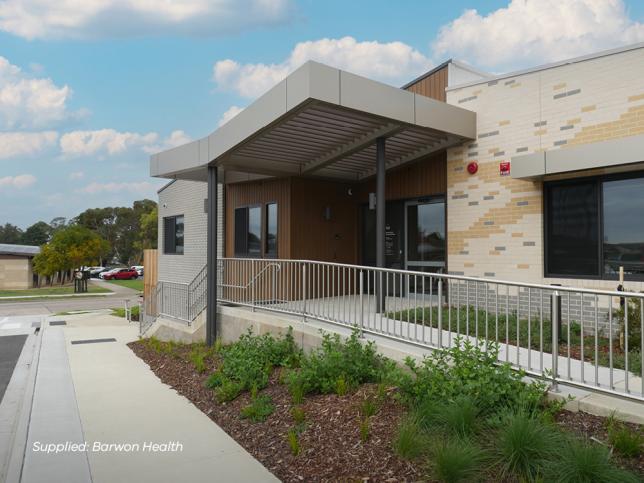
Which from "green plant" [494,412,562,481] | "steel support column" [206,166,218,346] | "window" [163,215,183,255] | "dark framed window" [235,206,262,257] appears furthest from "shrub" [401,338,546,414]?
"window" [163,215,183,255]

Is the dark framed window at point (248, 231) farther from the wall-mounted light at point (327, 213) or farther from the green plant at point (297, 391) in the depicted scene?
the green plant at point (297, 391)

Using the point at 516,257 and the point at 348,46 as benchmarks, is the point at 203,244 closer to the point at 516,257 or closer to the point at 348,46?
the point at 516,257

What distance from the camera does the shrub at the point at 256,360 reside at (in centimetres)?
638

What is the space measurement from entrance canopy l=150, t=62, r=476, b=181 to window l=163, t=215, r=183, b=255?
19.9 feet

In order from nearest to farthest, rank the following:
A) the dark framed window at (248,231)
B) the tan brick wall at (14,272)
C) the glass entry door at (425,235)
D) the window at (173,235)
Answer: the glass entry door at (425,235)
the dark framed window at (248,231)
the window at (173,235)
the tan brick wall at (14,272)

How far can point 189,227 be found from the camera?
53.0 feet

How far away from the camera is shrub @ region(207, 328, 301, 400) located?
251 inches

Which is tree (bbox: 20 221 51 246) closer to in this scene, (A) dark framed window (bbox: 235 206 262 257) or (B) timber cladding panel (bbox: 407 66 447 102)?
(A) dark framed window (bbox: 235 206 262 257)

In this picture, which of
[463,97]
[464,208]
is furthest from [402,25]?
[464,208]

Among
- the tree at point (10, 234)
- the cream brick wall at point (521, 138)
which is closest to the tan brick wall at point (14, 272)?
the cream brick wall at point (521, 138)

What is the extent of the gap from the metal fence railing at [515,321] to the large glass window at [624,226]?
0.63 metres

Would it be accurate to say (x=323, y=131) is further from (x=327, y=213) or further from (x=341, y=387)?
(x=341, y=387)

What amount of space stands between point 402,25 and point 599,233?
21.7 ft

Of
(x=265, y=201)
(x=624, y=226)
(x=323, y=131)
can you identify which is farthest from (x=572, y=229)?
(x=265, y=201)
